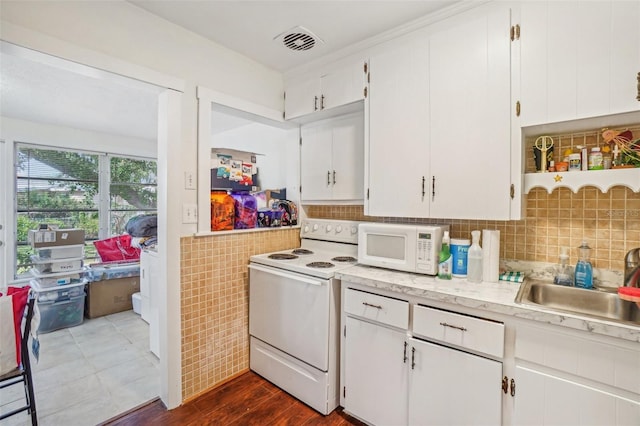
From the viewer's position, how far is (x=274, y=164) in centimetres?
319

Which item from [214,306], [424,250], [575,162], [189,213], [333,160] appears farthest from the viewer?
[333,160]

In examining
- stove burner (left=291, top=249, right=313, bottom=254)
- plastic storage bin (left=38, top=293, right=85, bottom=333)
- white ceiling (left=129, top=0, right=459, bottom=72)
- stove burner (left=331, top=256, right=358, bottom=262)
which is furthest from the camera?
plastic storage bin (left=38, top=293, right=85, bottom=333)

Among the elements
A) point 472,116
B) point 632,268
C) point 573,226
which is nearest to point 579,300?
point 632,268

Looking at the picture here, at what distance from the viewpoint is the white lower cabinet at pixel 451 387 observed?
1313mm

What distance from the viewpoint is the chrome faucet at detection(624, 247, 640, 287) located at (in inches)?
52.7

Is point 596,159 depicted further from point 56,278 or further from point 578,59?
point 56,278

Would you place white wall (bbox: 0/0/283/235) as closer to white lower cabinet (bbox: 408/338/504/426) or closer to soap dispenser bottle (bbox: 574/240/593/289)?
white lower cabinet (bbox: 408/338/504/426)

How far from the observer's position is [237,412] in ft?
6.13

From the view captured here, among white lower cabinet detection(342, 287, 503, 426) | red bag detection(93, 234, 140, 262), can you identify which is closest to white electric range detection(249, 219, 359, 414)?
white lower cabinet detection(342, 287, 503, 426)

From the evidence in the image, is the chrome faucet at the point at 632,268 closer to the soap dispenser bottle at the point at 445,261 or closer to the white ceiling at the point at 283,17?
the soap dispenser bottle at the point at 445,261

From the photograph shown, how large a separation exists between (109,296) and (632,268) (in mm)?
4772

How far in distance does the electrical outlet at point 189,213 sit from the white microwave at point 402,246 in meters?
1.13

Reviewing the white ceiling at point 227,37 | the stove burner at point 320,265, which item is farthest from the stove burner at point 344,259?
the white ceiling at point 227,37

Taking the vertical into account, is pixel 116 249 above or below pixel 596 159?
below
